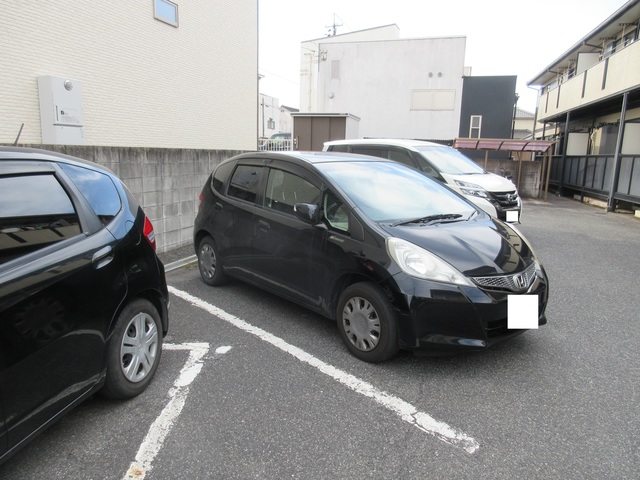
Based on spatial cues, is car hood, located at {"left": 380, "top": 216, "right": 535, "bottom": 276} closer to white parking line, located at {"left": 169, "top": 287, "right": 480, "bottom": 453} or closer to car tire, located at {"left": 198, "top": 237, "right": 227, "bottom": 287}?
white parking line, located at {"left": 169, "top": 287, "right": 480, "bottom": 453}

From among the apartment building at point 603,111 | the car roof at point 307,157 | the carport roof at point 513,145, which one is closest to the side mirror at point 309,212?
the car roof at point 307,157

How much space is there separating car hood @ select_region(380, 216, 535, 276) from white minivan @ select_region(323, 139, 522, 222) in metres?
3.66

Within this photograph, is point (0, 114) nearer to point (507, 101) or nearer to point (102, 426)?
point (102, 426)

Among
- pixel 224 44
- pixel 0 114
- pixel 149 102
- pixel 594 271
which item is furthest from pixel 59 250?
pixel 224 44

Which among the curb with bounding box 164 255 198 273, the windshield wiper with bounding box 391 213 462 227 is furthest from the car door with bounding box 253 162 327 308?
the curb with bounding box 164 255 198 273

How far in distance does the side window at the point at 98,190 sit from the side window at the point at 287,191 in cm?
144

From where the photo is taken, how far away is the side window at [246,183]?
169 inches

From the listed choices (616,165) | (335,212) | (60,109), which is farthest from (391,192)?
(616,165)

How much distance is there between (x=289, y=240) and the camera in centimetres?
375

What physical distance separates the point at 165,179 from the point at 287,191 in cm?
291

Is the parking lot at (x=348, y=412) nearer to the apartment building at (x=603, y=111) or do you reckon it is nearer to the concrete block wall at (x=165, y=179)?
the concrete block wall at (x=165, y=179)

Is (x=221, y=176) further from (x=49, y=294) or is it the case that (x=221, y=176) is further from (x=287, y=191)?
(x=49, y=294)

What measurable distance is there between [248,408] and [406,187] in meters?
2.37

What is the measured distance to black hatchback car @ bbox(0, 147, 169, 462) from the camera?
1876mm
